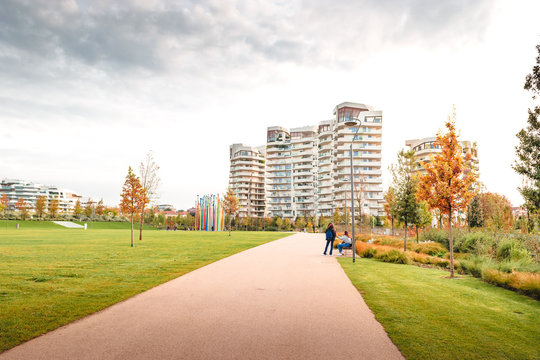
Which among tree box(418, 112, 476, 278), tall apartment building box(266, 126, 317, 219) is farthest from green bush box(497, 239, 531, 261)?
tall apartment building box(266, 126, 317, 219)

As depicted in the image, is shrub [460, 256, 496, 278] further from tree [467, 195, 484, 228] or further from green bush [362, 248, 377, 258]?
tree [467, 195, 484, 228]

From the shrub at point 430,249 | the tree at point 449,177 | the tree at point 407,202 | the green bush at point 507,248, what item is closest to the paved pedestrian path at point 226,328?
the tree at point 449,177

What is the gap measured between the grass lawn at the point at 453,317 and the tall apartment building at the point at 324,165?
60.4 meters

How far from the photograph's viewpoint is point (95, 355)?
13.1 feet

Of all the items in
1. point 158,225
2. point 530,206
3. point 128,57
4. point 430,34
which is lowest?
point 158,225

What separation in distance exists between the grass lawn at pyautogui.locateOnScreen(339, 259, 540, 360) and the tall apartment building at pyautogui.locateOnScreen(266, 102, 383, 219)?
60.4 m

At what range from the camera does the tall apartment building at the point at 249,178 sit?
11962 centimetres

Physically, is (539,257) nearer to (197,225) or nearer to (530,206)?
(530,206)

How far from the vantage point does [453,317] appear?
5.97m

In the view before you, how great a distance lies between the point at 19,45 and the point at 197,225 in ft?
190

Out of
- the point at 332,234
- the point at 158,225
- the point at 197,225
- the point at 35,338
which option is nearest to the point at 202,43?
the point at 332,234

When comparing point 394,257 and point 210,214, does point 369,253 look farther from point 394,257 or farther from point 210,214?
point 210,214

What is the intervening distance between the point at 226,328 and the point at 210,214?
63698 millimetres

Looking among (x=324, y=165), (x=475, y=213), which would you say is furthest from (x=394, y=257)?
(x=324, y=165)
